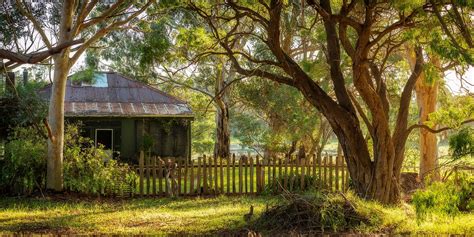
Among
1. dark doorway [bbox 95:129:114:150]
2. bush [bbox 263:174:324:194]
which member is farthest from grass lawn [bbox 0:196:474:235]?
dark doorway [bbox 95:129:114:150]

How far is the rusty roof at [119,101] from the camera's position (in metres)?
23.1

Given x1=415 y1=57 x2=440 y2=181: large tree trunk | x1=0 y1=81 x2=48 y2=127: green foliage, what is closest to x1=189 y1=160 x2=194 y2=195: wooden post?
x1=0 y1=81 x2=48 y2=127: green foliage

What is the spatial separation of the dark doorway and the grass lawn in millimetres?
9223

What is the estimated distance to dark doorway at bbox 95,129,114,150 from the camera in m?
24.5

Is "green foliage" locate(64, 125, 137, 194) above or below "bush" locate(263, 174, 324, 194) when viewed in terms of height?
above

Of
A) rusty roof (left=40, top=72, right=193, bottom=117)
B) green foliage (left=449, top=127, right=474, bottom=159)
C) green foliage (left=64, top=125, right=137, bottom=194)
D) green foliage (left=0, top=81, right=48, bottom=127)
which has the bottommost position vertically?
green foliage (left=64, top=125, right=137, bottom=194)

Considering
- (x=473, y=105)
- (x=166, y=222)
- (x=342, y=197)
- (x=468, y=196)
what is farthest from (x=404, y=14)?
(x=166, y=222)

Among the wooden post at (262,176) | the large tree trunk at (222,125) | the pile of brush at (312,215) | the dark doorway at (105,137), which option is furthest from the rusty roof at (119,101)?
the pile of brush at (312,215)

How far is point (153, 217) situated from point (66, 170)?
18.5 feet

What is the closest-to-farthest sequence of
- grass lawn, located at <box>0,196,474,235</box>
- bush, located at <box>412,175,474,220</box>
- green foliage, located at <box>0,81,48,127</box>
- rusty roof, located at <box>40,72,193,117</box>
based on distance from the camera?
1. bush, located at <box>412,175,474,220</box>
2. grass lawn, located at <box>0,196,474,235</box>
3. green foliage, located at <box>0,81,48,127</box>
4. rusty roof, located at <box>40,72,193,117</box>

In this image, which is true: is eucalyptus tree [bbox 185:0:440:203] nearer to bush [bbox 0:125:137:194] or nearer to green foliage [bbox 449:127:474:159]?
bush [bbox 0:125:137:194]

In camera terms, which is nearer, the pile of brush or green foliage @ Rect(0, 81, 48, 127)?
the pile of brush

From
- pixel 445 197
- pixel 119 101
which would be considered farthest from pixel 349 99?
pixel 119 101

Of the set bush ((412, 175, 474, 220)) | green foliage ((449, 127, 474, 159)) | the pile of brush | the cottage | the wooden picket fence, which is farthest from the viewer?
the cottage
